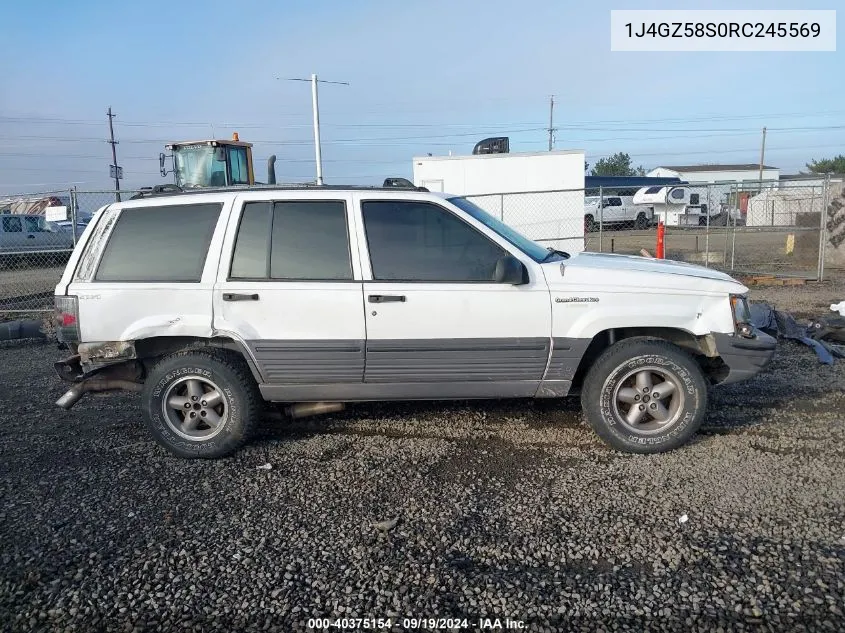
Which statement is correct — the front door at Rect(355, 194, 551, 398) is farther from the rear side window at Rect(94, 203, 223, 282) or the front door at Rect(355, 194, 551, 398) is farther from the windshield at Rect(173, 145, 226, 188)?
the windshield at Rect(173, 145, 226, 188)

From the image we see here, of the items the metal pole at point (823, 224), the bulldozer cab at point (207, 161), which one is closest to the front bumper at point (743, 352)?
the metal pole at point (823, 224)

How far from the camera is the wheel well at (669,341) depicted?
15.4ft

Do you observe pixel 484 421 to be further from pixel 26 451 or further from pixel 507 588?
pixel 26 451

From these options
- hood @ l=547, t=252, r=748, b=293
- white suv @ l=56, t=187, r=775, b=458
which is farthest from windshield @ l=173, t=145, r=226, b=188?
hood @ l=547, t=252, r=748, b=293

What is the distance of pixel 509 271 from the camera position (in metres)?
4.43

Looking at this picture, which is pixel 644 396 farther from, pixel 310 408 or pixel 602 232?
pixel 602 232

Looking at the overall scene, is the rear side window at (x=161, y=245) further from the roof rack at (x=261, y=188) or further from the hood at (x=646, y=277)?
the hood at (x=646, y=277)

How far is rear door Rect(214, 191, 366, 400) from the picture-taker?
4.60m

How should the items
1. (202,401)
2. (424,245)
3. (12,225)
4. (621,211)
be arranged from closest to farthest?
(424,245), (202,401), (12,225), (621,211)

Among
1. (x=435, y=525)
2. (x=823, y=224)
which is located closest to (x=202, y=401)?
(x=435, y=525)

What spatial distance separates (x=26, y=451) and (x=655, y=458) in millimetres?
4696

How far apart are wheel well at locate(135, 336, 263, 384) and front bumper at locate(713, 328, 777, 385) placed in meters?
3.31

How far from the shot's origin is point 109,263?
4797 millimetres

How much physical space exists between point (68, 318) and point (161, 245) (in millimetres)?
849
